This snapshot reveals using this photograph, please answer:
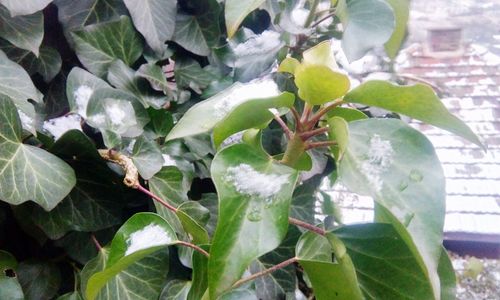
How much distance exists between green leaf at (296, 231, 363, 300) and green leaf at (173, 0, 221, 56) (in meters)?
0.30

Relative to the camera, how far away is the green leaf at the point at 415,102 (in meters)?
0.28

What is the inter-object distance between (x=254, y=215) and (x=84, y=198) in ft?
0.67

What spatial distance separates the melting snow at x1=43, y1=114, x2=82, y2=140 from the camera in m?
0.46

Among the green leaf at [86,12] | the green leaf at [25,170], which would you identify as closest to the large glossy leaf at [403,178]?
the green leaf at [25,170]

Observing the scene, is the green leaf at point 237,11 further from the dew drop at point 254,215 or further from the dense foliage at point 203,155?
the dew drop at point 254,215

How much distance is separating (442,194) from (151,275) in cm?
28

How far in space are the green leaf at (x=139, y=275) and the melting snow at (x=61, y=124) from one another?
0.41 feet

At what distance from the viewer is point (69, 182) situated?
1.28 feet

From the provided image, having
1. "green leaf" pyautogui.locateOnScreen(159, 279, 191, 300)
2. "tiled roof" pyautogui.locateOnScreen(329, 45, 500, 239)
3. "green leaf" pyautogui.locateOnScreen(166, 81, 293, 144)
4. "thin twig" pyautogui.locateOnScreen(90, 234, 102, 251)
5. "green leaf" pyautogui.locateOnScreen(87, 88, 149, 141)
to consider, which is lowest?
"tiled roof" pyautogui.locateOnScreen(329, 45, 500, 239)

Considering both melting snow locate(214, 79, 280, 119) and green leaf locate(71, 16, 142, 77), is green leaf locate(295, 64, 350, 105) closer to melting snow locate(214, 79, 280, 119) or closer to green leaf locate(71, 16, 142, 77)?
melting snow locate(214, 79, 280, 119)

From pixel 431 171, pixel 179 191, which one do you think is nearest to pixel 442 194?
pixel 431 171

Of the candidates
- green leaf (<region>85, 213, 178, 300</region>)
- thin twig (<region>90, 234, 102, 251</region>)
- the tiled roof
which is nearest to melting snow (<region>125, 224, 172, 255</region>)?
green leaf (<region>85, 213, 178, 300</region>)

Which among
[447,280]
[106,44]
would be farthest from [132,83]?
[447,280]

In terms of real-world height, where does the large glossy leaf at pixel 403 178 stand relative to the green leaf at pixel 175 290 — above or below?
above
